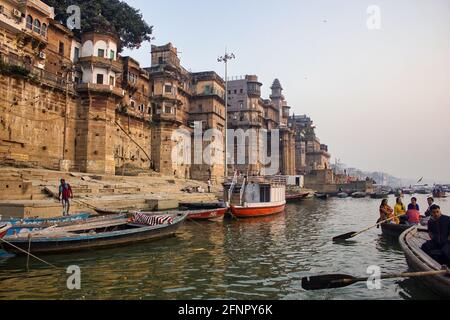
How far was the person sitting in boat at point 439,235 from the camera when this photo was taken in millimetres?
7950

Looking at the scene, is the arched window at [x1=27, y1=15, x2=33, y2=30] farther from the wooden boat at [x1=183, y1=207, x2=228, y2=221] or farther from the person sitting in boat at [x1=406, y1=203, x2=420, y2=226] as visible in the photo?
the person sitting in boat at [x1=406, y1=203, x2=420, y2=226]

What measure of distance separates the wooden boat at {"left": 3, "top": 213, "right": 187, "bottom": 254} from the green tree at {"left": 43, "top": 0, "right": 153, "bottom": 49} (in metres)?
27.3

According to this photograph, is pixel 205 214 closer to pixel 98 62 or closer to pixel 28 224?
pixel 28 224

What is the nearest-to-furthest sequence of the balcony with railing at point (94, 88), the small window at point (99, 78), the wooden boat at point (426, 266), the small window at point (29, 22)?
the wooden boat at point (426, 266) → the small window at point (29, 22) → the balcony with railing at point (94, 88) → the small window at point (99, 78)

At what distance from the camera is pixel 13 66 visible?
2673 centimetres

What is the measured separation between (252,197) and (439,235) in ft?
59.2

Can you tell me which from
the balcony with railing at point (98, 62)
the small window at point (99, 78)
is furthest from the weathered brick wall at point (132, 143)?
the balcony with railing at point (98, 62)

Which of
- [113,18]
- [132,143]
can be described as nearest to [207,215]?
[132,143]

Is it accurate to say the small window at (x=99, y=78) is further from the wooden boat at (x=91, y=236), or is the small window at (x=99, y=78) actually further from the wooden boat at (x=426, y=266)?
the wooden boat at (x=426, y=266)

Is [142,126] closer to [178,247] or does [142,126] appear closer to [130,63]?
[130,63]

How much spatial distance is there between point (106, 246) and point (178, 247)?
2808mm

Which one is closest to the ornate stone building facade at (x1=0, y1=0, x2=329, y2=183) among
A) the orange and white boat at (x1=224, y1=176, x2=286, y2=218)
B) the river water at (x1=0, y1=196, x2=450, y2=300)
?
the orange and white boat at (x1=224, y1=176, x2=286, y2=218)

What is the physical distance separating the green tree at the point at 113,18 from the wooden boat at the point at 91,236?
2734cm

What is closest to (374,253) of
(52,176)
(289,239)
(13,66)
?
(289,239)
